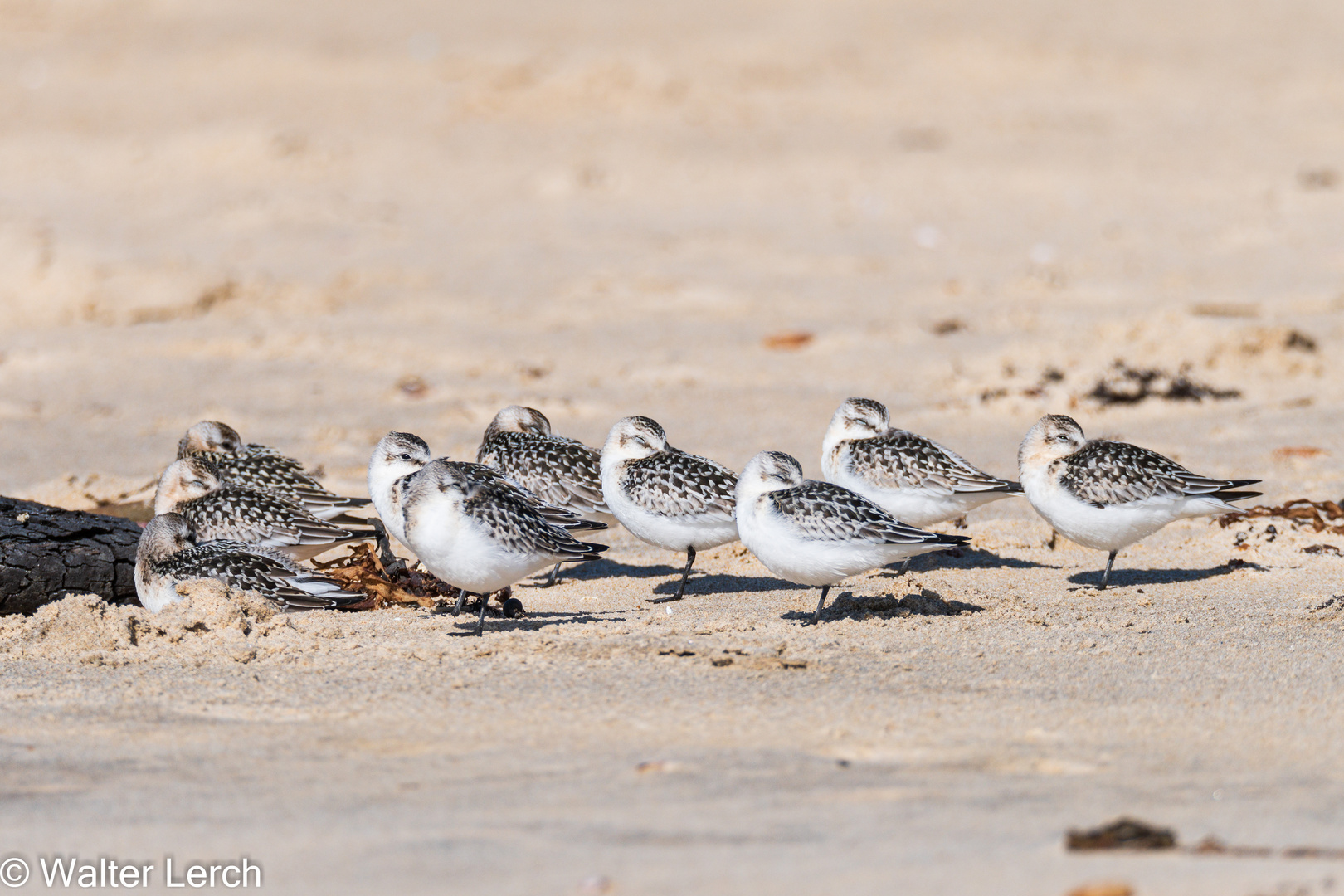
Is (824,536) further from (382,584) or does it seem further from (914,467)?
(382,584)

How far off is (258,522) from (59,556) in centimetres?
88

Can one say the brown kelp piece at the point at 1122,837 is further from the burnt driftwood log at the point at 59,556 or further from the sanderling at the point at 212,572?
the burnt driftwood log at the point at 59,556

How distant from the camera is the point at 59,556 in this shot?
668 centimetres

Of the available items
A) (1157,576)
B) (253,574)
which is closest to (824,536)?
(1157,576)

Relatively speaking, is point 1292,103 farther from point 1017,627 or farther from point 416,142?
point 1017,627

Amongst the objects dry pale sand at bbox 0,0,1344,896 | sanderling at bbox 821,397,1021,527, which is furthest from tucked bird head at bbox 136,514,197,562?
sanderling at bbox 821,397,1021,527

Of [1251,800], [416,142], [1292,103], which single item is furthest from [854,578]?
[1292,103]

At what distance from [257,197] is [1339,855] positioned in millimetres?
13560

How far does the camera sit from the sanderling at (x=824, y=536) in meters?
6.34

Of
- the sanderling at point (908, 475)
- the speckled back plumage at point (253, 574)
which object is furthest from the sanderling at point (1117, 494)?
the speckled back plumage at point (253, 574)

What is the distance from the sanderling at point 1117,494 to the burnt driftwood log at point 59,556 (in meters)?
4.07

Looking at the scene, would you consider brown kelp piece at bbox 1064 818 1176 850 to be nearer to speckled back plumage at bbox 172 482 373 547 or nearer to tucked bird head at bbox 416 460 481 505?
tucked bird head at bbox 416 460 481 505

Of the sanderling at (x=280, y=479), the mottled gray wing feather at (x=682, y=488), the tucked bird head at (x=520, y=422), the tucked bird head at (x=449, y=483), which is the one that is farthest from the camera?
the tucked bird head at (x=520, y=422)

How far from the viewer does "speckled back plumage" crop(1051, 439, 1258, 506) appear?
6.98m
